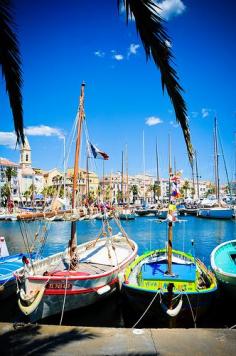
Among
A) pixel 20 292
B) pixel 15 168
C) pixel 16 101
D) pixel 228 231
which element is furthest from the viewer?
pixel 15 168

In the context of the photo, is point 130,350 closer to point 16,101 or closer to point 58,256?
point 16,101

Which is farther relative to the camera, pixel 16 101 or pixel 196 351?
pixel 196 351

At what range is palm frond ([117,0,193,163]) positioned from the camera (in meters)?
3.43

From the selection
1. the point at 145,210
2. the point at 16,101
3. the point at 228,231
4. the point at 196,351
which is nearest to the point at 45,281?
the point at 196,351

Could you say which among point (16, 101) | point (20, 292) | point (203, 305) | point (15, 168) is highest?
point (15, 168)

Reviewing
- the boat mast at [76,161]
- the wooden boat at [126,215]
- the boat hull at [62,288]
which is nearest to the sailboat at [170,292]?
the boat hull at [62,288]

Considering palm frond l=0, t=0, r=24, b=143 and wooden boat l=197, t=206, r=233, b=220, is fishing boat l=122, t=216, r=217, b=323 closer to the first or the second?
palm frond l=0, t=0, r=24, b=143

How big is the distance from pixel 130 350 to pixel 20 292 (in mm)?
6815

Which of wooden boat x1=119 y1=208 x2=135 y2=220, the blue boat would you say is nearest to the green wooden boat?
the blue boat

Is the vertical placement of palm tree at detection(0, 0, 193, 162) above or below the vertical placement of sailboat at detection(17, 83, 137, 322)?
above

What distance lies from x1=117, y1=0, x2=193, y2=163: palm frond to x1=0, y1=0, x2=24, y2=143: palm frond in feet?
5.04

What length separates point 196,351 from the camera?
6160 mm

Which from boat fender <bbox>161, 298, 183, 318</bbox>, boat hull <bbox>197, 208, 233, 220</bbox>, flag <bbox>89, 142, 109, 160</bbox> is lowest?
boat fender <bbox>161, 298, 183, 318</bbox>

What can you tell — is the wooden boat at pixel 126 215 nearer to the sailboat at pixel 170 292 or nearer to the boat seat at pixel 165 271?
the boat seat at pixel 165 271
